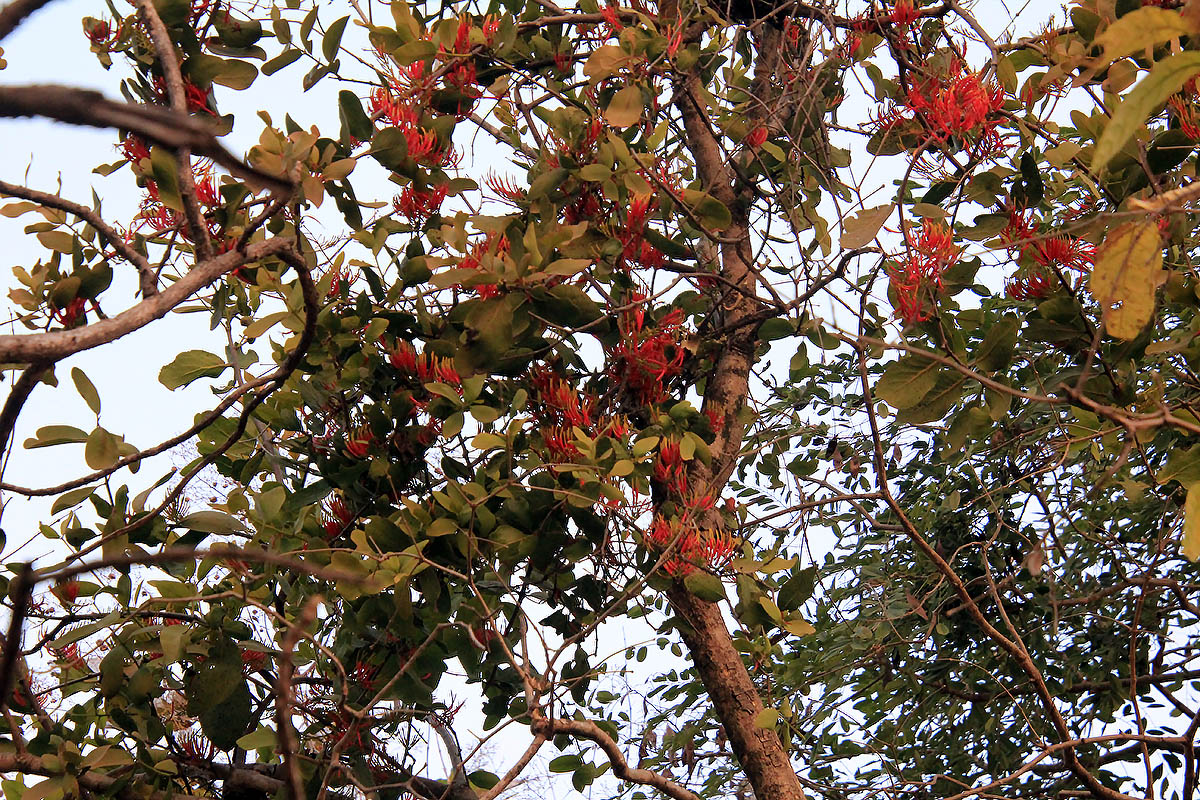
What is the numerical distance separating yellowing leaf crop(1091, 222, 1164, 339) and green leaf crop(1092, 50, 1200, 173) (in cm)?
15

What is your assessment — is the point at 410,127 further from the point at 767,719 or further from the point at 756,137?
the point at 767,719

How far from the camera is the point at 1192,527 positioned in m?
1.05

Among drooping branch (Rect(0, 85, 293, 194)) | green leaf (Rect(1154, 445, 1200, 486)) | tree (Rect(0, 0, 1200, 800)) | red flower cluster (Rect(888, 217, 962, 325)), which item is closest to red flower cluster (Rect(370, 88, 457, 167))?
tree (Rect(0, 0, 1200, 800))

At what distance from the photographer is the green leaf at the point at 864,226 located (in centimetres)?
157

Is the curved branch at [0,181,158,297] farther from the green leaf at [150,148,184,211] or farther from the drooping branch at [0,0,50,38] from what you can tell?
the drooping branch at [0,0,50,38]

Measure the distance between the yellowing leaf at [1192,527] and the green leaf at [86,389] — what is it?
1.57 metres

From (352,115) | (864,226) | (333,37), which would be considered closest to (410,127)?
(352,115)

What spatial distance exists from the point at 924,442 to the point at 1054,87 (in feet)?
6.26

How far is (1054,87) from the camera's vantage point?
1883mm

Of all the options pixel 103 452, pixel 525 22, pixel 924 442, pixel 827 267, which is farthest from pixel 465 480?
pixel 924 442

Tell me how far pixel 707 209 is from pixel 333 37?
77 centimetres

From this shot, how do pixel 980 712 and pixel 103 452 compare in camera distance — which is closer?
pixel 103 452

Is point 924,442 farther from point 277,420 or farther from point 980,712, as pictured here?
point 277,420

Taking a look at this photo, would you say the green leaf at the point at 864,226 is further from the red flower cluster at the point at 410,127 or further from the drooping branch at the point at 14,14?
the drooping branch at the point at 14,14
